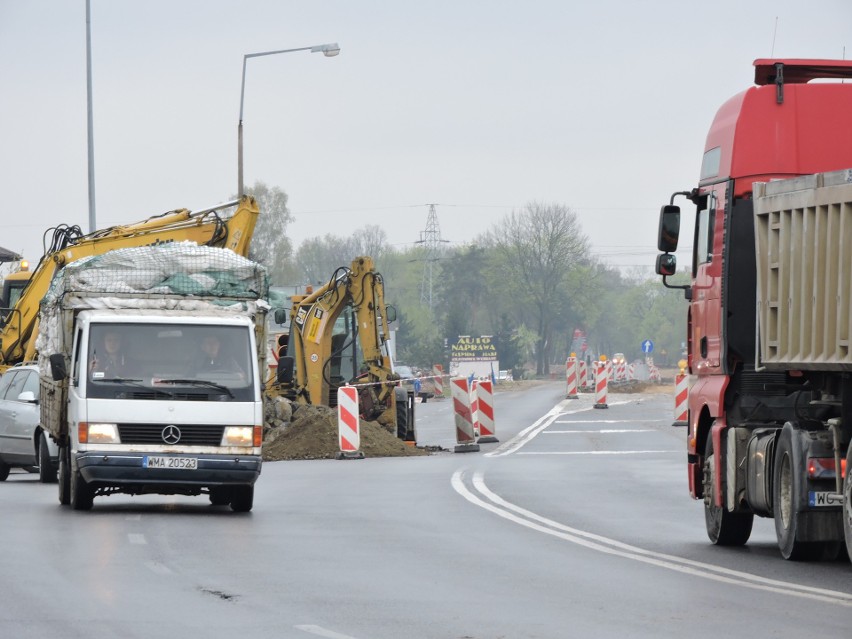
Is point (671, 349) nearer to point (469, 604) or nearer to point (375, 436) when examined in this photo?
point (375, 436)

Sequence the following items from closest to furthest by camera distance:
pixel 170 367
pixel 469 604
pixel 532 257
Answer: pixel 469 604 < pixel 170 367 < pixel 532 257

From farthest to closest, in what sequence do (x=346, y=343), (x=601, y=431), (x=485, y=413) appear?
(x=601, y=431)
(x=485, y=413)
(x=346, y=343)

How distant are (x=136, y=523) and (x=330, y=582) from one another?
530 cm

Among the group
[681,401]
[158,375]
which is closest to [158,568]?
[158,375]

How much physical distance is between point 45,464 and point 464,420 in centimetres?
1130

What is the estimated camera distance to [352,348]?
116ft

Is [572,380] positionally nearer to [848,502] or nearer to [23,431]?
[23,431]

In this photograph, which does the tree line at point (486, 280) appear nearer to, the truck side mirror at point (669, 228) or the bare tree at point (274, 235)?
the bare tree at point (274, 235)

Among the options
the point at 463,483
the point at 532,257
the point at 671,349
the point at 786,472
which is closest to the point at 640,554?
the point at 786,472

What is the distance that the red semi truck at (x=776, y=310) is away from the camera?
487 inches

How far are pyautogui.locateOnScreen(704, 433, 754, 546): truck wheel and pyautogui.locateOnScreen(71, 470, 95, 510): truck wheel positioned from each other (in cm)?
641

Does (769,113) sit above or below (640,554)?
above

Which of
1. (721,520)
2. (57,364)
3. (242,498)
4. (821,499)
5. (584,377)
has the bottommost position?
(584,377)

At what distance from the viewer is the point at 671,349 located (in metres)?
190
